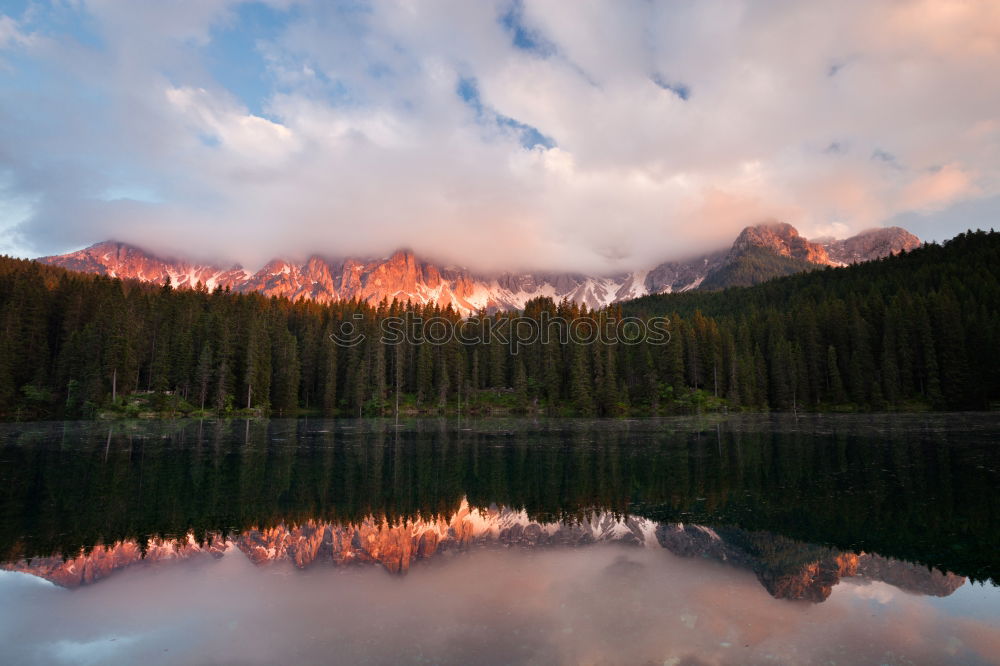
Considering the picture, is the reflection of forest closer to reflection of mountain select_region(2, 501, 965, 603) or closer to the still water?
the still water

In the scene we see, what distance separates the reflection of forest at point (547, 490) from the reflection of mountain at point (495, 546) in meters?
0.32

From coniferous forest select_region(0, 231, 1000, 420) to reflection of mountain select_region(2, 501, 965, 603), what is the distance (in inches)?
3298

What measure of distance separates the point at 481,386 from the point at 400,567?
113m

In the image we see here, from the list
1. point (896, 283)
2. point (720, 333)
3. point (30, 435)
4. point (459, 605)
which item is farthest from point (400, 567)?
point (896, 283)

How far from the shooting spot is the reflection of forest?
58.0 feet

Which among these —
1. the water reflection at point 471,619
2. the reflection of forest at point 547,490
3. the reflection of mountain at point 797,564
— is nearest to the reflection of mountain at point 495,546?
the reflection of mountain at point 797,564

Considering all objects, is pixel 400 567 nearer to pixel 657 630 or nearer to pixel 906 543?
pixel 657 630

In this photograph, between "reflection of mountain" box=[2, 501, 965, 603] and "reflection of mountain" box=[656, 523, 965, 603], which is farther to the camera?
"reflection of mountain" box=[2, 501, 965, 603]

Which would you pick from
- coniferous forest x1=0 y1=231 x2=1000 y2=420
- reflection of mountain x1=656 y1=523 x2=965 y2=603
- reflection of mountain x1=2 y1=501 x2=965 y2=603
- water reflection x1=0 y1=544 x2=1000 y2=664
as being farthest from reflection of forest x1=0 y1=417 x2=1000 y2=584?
coniferous forest x1=0 y1=231 x2=1000 y2=420

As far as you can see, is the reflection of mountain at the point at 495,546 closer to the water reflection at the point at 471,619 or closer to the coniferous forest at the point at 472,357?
the water reflection at the point at 471,619

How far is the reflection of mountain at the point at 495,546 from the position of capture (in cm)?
1430

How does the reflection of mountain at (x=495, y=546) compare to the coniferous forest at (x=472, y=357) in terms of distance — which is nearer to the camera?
the reflection of mountain at (x=495, y=546)

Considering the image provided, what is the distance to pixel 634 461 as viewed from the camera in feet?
119

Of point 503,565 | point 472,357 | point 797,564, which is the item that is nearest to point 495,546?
point 503,565
